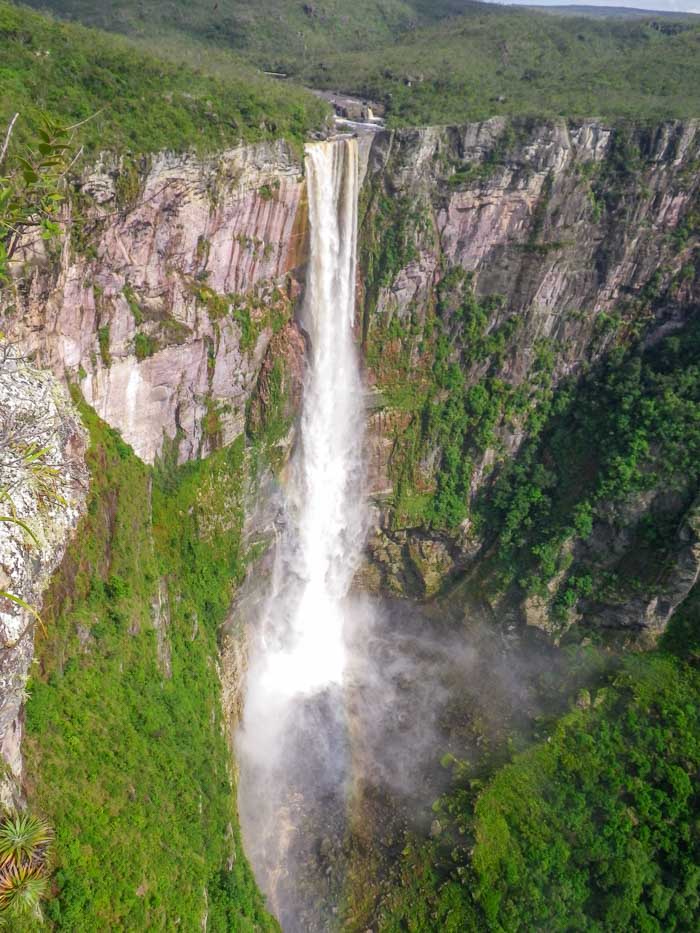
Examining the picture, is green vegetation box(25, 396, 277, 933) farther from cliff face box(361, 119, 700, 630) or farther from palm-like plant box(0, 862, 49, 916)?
cliff face box(361, 119, 700, 630)

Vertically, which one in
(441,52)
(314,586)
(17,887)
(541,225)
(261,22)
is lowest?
(314,586)

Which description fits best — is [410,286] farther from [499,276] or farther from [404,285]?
[499,276]

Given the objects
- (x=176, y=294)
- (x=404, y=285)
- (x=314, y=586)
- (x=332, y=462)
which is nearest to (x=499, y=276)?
(x=404, y=285)

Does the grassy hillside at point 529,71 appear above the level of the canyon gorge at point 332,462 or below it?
above

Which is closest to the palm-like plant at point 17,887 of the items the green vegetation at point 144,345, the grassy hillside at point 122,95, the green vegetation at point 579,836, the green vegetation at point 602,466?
the green vegetation at point 579,836

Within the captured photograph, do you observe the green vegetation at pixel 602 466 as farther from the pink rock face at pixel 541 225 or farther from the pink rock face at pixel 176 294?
the pink rock face at pixel 176 294

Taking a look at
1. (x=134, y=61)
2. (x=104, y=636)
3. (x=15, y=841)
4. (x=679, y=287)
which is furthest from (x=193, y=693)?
(x=679, y=287)

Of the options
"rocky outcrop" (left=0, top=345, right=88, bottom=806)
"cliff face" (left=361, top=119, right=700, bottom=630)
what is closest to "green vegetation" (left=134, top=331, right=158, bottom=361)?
"rocky outcrop" (left=0, top=345, right=88, bottom=806)
